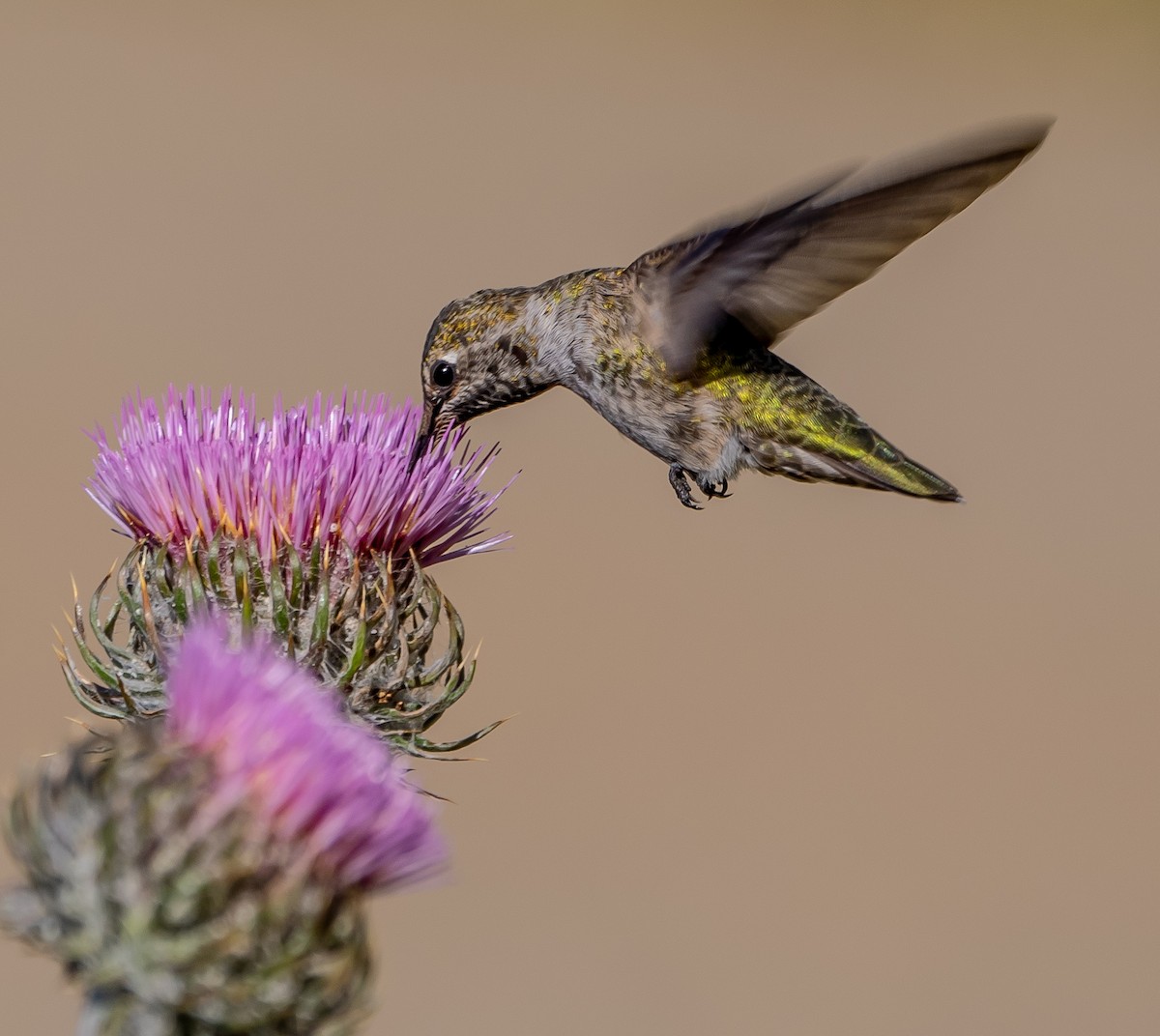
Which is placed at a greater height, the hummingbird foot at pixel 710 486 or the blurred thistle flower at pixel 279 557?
the hummingbird foot at pixel 710 486

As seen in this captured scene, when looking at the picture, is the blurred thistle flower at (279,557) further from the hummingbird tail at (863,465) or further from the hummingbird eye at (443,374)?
the hummingbird tail at (863,465)

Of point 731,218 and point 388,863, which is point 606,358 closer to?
point 731,218

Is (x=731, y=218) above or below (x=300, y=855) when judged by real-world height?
above

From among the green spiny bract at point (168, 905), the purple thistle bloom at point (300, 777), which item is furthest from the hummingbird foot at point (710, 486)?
the green spiny bract at point (168, 905)

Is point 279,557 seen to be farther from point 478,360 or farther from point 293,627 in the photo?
point 478,360

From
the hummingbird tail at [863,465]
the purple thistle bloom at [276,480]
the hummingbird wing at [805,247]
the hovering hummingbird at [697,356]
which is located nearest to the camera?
the hummingbird wing at [805,247]

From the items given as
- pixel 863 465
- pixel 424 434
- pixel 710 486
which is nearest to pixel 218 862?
pixel 424 434

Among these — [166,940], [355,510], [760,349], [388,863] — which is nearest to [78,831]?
A: [166,940]
